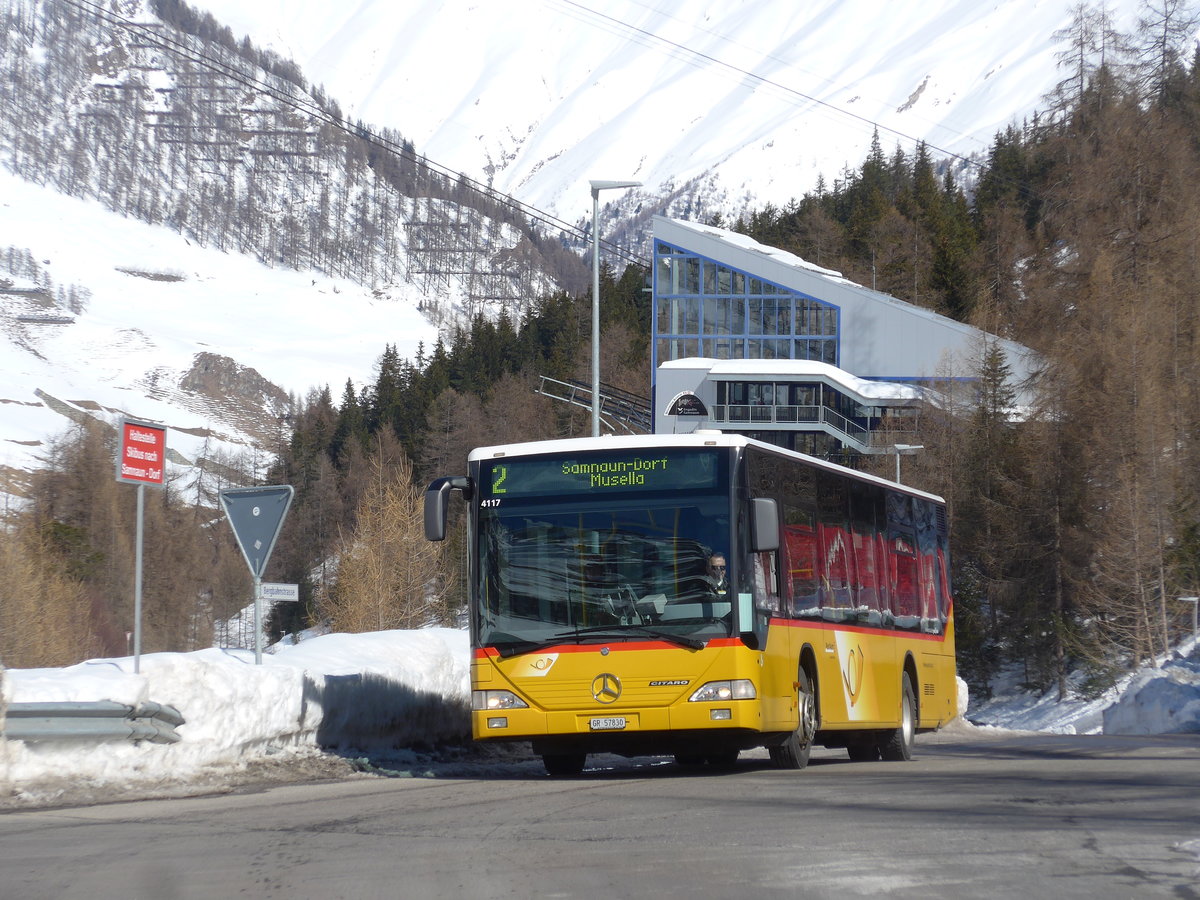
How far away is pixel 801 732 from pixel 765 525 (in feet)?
8.37

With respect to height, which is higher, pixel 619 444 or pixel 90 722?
pixel 619 444

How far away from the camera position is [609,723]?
13.5 metres

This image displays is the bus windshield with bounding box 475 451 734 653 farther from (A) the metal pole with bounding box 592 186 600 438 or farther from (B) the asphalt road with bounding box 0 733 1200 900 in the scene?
(A) the metal pole with bounding box 592 186 600 438

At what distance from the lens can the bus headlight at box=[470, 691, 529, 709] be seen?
44.9ft

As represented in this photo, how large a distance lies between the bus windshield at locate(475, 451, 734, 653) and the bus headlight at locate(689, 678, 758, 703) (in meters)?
0.41

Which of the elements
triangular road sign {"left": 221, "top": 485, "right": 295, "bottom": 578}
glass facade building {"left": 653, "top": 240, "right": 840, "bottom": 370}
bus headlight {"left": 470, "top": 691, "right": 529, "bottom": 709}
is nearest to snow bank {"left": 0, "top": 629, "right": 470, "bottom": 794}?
triangular road sign {"left": 221, "top": 485, "right": 295, "bottom": 578}

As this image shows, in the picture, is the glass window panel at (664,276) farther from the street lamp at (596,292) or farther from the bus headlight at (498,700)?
the bus headlight at (498,700)

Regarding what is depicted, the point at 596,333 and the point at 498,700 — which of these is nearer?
the point at 498,700

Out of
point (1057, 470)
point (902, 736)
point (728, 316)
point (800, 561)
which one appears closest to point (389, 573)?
point (728, 316)

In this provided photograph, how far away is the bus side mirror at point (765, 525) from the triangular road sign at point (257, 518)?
4.89 meters

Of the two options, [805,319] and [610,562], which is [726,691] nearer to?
[610,562]

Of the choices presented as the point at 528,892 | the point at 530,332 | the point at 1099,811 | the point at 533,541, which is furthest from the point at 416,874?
the point at 530,332

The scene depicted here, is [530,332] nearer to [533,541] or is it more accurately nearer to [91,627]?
[91,627]

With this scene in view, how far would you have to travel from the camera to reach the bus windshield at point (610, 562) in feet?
44.2
